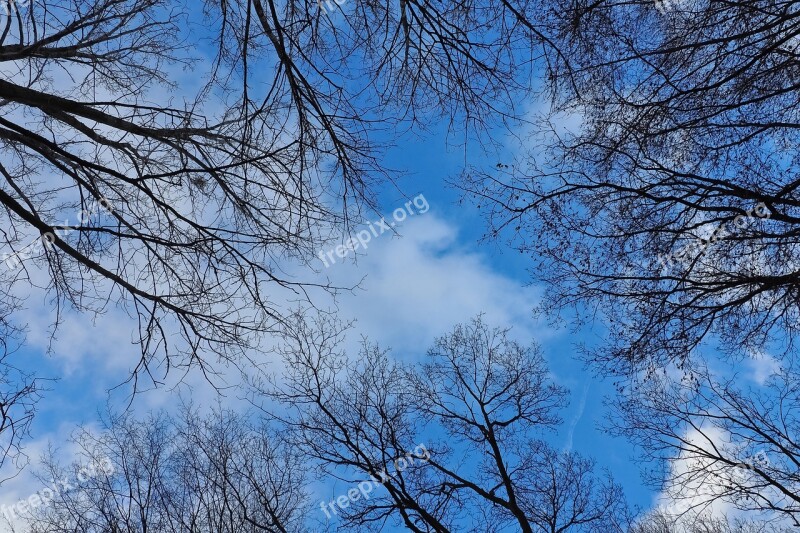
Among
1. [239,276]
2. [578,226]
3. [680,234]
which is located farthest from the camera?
[578,226]

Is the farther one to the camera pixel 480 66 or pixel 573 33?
pixel 573 33

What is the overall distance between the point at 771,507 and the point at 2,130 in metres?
10.3

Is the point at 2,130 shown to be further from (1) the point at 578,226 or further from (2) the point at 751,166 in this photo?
(2) the point at 751,166

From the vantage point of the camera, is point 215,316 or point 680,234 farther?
point 680,234

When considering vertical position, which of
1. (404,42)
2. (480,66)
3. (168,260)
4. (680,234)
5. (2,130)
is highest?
(2,130)

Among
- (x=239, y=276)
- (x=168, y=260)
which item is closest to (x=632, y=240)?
(x=239, y=276)

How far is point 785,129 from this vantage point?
608 centimetres

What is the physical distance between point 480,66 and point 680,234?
3.33m

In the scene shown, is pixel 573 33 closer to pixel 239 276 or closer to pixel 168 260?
pixel 239 276

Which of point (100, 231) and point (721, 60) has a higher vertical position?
point (100, 231)

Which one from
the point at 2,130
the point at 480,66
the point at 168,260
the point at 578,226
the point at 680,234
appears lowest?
the point at 680,234

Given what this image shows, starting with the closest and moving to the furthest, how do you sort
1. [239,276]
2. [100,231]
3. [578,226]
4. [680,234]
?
[100,231] < [239,276] < [680,234] < [578,226]

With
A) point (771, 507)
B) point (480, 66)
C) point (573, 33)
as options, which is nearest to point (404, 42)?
point (480, 66)

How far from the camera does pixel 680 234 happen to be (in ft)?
21.4
